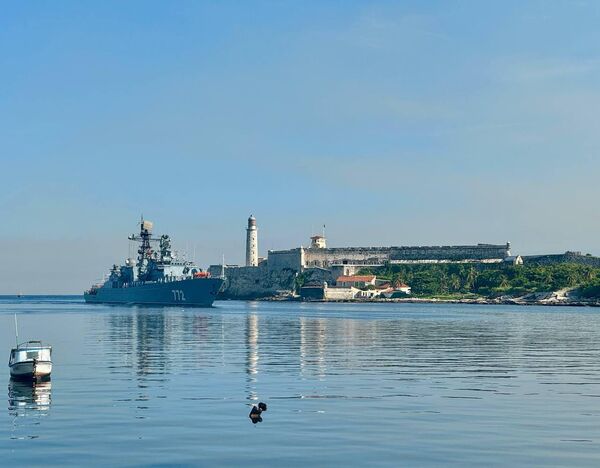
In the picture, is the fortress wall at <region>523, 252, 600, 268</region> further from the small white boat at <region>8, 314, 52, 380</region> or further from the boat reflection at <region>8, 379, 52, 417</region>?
the boat reflection at <region>8, 379, 52, 417</region>

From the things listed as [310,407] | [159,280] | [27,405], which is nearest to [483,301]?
[159,280]

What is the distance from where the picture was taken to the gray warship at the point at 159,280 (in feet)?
432

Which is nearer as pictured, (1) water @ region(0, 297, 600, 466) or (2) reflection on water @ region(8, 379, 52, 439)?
(1) water @ region(0, 297, 600, 466)

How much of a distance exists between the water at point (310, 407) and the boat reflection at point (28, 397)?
0.07m

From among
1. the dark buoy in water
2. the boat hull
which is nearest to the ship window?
the boat hull

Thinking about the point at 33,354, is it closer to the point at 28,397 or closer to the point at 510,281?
the point at 28,397

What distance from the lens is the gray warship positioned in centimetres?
13175

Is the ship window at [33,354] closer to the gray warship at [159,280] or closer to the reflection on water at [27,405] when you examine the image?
the reflection on water at [27,405]

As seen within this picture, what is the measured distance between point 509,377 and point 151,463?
61.4ft

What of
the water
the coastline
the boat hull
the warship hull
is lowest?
the water

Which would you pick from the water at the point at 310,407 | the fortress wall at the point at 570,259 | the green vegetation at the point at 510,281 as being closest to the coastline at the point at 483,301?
the green vegetation at the point at 510,281

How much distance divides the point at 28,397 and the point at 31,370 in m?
3.75

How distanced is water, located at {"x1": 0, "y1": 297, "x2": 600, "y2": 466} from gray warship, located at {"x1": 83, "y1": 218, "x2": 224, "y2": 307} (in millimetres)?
83228

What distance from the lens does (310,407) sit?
84.4ft
